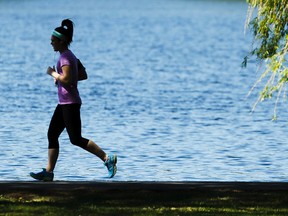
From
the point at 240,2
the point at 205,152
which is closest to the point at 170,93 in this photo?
the point at 205,152

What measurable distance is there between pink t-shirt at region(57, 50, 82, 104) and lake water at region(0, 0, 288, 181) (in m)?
2.96

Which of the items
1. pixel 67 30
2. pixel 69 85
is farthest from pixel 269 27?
pixel 69 85

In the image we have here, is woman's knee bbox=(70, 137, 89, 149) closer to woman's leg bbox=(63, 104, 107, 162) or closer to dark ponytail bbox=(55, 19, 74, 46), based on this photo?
woman's leg bbox=(63, 104, 107, 162)

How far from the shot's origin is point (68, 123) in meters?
13.4

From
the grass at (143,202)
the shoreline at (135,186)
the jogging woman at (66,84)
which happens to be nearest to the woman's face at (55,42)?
the jogging woman at (66,84)

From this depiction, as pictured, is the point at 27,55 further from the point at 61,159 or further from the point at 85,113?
the point at 61,159

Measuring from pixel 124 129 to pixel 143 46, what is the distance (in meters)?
38.7

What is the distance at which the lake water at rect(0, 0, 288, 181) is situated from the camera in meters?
17.8

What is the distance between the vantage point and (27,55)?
51.1m

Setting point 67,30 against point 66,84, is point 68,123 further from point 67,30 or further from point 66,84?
point 67,30

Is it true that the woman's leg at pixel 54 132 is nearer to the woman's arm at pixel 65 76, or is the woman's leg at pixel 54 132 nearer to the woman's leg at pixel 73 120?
the woman's leg at pixel 73 120

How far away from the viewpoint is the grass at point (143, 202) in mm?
11102

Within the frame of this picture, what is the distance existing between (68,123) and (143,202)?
2143mm

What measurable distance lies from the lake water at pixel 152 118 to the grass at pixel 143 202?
429cm
